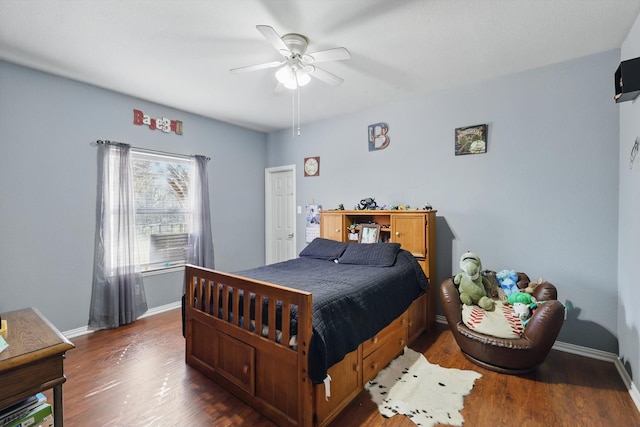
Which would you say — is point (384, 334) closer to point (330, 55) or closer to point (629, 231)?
point (629, 231)

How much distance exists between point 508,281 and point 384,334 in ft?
4.32

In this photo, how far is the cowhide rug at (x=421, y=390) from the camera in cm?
178

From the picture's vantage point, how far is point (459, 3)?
1870 mm

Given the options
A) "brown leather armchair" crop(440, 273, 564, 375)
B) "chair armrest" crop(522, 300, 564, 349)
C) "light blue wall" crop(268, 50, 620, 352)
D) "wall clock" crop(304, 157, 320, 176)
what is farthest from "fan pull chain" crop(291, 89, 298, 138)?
"chair armrest" crop(522, 300, 564, 349)

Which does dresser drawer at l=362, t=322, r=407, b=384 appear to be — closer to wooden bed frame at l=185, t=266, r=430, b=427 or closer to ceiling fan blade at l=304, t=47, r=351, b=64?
wooden bed frame at l=185, t=266, r=430, b=427

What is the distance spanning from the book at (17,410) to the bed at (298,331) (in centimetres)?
99

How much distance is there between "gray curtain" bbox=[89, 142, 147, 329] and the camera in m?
3.10

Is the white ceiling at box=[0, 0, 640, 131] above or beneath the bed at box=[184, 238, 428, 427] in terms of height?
above

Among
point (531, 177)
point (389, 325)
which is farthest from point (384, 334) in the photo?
point (531, 177)

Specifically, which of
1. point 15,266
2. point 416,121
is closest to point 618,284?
point 416,121

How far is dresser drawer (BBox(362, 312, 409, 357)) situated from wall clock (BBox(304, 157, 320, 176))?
2492 mm

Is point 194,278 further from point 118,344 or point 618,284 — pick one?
point 618,284

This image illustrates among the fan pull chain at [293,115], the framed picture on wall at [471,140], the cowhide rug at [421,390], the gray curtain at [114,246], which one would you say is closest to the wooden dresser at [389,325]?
the cowhide rug at [421,390]

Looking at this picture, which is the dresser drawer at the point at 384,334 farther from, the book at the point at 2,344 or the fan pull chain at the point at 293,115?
the fan pull chain at the point at 293,115
